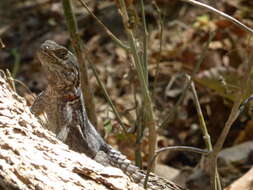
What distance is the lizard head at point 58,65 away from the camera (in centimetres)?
396

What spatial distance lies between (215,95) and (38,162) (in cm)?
458

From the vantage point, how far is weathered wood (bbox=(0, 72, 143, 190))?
2.67 metres

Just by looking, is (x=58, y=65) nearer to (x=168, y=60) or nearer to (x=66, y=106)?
(x=66, y=106)

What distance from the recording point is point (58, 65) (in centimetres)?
407

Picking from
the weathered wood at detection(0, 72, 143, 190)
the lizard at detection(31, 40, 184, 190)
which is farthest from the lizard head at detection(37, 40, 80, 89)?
the weathered wood at detection(0, 72, 143, 190)

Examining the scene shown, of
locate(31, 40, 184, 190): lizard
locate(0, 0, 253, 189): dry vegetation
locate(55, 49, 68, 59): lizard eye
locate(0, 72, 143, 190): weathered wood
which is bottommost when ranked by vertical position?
locate(0, 72, 143, 190): weathered wood

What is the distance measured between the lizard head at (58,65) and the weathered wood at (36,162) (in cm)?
70

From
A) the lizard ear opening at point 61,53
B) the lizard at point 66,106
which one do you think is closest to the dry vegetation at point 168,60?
the lizard at point 66,106

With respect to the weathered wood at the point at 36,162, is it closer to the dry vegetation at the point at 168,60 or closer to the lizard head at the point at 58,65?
the lizard head at the point at 58,65

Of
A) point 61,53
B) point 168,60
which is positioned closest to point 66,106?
point 61,53

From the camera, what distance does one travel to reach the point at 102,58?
8.66 meters

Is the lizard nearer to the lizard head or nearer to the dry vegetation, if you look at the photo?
the lizard head

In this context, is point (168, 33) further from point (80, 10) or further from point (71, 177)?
point (71, 177)

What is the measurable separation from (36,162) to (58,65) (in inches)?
55.3
